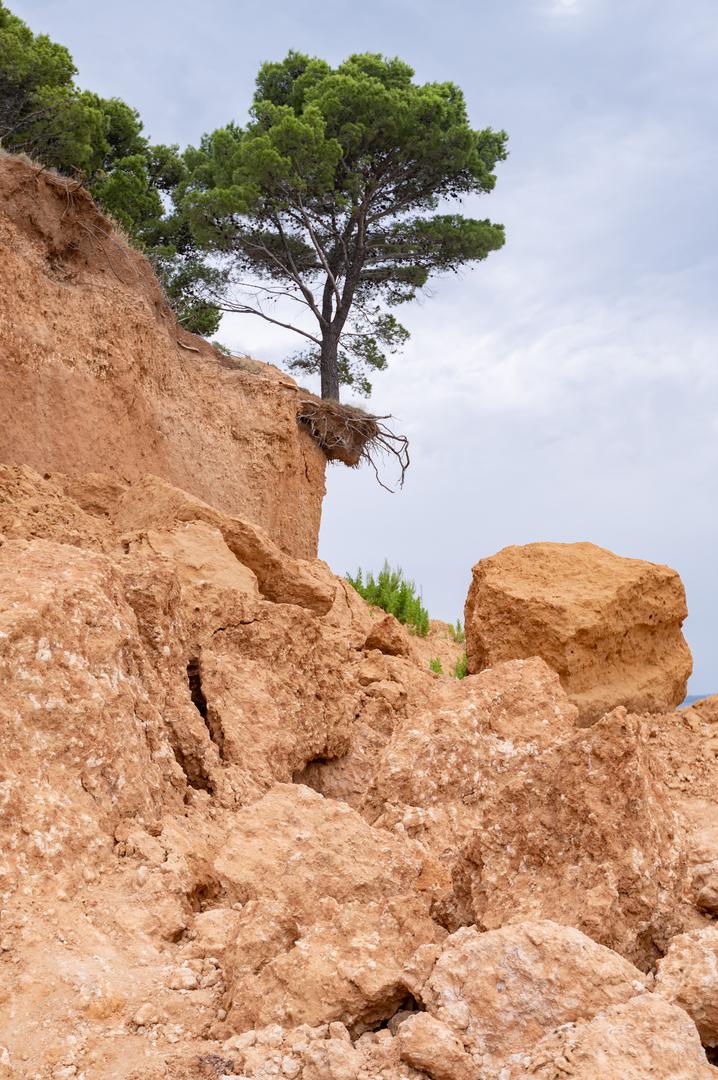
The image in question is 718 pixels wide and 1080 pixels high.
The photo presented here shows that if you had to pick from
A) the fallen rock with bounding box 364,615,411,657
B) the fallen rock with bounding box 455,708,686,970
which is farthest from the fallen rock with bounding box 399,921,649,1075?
the fallen rock with bounding box 364,615,411,657

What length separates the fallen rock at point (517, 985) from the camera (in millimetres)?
2469

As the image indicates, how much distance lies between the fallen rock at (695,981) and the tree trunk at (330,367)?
1569cm

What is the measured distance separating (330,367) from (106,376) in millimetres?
8553

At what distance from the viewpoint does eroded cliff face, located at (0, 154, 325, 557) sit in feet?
31.2

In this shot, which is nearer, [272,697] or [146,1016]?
[146,1016]

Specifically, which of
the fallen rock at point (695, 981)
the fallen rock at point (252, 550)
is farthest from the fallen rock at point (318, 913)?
the fallen rock at point (252, 550)

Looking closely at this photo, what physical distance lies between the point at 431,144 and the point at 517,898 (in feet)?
56.6

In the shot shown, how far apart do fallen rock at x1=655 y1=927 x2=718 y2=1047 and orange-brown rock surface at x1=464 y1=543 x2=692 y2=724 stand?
4649 millimetres

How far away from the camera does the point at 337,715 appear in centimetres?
538

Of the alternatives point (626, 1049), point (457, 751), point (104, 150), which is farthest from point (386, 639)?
point (104, 150)

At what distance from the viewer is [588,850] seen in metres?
3.29

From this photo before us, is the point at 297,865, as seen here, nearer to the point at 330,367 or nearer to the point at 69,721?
the point at 69,721

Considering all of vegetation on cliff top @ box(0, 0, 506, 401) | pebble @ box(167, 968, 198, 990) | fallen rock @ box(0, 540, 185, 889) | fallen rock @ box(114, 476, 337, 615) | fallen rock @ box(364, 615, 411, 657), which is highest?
vegetation on cliff top @ box(0, 0, 506, 401)

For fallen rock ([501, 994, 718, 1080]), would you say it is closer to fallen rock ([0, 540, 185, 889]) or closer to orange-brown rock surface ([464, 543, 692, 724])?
fallen rock ([0, 540, 185, 889])
